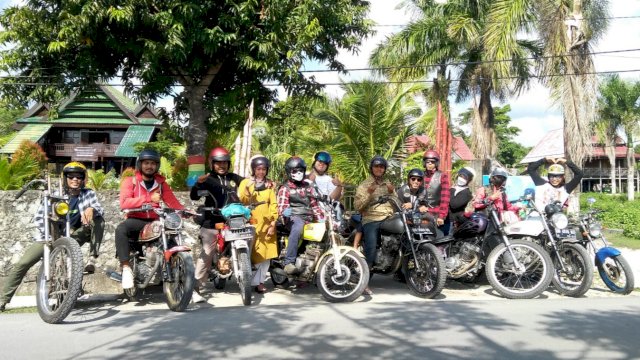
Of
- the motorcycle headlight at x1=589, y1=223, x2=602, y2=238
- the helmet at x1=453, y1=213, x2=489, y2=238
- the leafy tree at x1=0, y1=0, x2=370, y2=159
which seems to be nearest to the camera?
the motorcycle headlight at x1=589, y1=223, x2=602, y2=238

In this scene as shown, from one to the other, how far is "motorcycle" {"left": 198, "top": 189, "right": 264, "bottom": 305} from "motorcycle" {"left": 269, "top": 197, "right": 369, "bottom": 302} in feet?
2.25

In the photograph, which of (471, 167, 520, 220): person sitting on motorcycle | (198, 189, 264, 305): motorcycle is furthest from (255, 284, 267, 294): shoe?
(471, 167, 520, 220): person sitting on motorcycle

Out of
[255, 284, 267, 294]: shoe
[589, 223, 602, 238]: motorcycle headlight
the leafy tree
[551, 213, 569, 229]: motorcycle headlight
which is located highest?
the leafy tree

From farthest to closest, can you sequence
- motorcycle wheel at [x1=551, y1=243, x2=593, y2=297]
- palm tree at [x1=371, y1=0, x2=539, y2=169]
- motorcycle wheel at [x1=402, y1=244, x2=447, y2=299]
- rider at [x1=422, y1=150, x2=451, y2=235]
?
palm tree at [x1=371, y1=0, x2=539, y2=169] < rider at [x1=422, y1=150, x2=451, y2=235] < motorcycle wheel at [x1=551, y1=243, x2=593, y2=297] < motorcycle wheel at [x1=402, y1=244, x2=447, y2=299]

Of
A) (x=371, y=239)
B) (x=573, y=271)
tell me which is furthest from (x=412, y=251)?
(x=573, y=271)

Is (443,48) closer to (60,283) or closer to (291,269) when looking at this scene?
(291,269)

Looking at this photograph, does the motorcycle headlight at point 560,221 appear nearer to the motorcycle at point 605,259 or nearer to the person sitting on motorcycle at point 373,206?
the motorcycle at point 605,259

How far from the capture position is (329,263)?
646cm

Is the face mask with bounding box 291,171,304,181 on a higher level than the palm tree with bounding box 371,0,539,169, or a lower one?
lower

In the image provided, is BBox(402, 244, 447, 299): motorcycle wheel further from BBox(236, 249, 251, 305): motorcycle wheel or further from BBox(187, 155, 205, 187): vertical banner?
BBox(187, 155, 205, 187): vertical banner

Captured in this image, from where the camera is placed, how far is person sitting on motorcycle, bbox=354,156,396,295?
7391mm

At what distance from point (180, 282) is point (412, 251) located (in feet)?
9.62

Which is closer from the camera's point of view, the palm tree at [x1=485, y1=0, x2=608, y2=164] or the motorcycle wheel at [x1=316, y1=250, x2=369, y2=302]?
the motorcycle wheel at [x1=316, y1=250, x2=369, y2=302]

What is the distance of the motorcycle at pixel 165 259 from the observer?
18.6 ft
